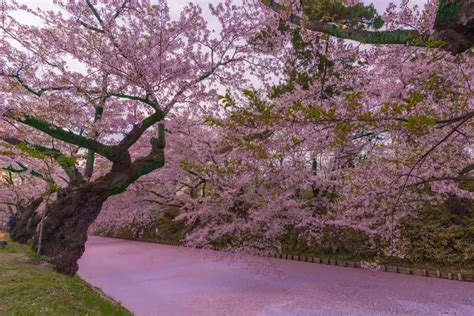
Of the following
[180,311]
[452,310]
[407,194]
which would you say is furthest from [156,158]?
[452,310]

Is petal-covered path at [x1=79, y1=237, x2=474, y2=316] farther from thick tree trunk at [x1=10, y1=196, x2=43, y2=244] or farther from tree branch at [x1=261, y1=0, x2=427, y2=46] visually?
tree branch at [x1=261, y1=0, x2=427, y2=46]

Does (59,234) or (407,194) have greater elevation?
(407,194)

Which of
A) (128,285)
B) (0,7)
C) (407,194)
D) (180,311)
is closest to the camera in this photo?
(0,7)

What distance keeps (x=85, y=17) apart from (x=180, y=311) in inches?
256

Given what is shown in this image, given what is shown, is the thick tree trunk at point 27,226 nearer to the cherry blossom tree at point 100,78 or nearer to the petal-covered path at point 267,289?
the petal-covered path at point 267,289

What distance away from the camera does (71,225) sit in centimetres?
744

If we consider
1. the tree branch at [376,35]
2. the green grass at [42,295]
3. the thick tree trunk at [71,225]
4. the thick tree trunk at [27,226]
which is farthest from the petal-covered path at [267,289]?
the tree branch at [376,35]

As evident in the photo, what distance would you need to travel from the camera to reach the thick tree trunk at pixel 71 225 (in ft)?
24.3

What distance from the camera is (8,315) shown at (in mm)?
4395

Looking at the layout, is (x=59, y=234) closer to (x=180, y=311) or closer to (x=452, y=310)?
(x=180, y=311)

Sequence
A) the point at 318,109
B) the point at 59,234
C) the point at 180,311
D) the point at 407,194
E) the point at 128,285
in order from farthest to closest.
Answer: the point at 128,285 < the point at 407,194 < the point at 59,234 < the point at 180,311 < the point at 318,109

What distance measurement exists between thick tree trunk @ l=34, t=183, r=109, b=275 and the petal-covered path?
1650mm

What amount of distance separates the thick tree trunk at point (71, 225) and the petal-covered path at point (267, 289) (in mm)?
1650

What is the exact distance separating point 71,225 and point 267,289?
481cm
